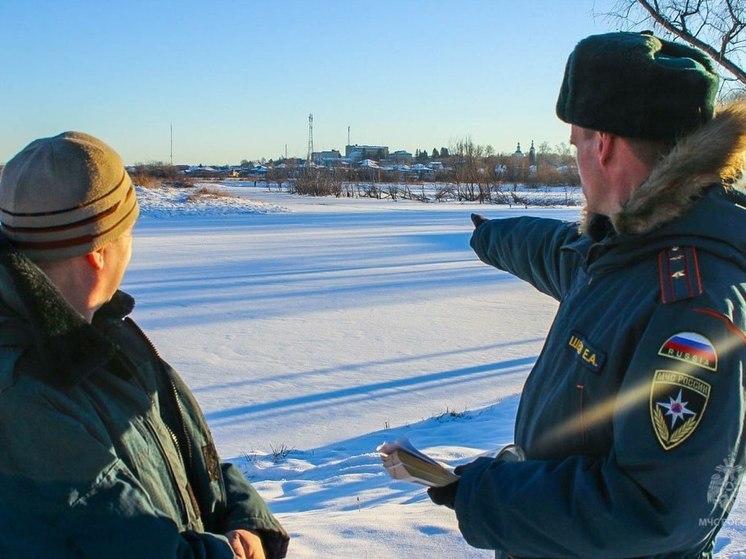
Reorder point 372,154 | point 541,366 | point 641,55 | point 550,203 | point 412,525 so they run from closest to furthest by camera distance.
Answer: point 641,55 → point 541,366 → point 412,525 → point 550,203 → point 372,154

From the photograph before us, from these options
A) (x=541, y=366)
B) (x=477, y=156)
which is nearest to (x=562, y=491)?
(x=541, y=366)

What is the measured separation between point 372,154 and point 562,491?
113024mm

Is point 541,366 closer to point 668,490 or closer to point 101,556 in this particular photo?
point 668,490

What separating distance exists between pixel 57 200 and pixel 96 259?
144 millimetres

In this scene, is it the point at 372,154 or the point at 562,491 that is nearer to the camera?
the point at 562,491

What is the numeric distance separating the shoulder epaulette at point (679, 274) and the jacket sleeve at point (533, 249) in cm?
68

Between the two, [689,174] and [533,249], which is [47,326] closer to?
[689,174]

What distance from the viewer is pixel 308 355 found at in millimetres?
6555

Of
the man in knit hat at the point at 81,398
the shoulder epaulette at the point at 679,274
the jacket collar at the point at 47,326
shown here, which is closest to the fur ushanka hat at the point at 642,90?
the shoulder epaulette at the point at 679,274

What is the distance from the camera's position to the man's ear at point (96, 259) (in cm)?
144

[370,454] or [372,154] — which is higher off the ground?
[372,154]

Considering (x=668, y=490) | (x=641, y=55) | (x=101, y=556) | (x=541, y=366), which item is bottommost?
(x=101, y=556)

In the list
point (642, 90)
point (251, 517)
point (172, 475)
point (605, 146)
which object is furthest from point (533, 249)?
point (172, 475)

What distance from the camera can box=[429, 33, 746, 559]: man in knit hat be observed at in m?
1.29
